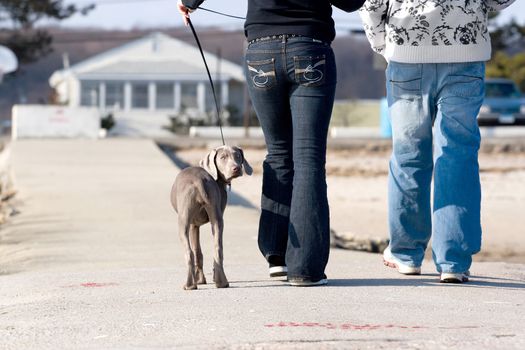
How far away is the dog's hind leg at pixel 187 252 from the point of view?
6223mm

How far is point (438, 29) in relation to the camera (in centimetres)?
683

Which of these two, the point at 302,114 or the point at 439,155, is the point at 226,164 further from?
the point at 439,155

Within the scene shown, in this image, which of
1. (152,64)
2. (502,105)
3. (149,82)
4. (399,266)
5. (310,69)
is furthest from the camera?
(152,64)

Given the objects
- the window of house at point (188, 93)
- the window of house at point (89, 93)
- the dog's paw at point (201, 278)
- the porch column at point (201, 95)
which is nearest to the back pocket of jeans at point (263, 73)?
the dog's paw at point (201, 278)

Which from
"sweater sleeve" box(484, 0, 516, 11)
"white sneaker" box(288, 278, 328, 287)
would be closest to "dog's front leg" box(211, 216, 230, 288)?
"white sneaker" box(288, 278, 328, 287)

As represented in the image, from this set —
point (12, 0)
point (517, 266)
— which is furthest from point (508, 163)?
point (12, 0)

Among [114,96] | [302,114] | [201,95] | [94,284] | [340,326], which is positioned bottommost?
[114,96]

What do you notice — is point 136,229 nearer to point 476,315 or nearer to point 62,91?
point 476,315

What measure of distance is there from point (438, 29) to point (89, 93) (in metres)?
58.5

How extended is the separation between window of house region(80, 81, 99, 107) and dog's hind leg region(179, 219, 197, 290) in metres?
58.1

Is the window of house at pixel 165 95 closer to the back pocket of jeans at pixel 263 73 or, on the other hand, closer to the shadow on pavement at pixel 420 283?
the shadow on pavement at pixel 420 283

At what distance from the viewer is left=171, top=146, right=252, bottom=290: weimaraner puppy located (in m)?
6.24

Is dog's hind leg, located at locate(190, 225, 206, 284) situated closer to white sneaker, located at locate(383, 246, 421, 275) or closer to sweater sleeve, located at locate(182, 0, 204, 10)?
sweater sleeve, located at locate(182, 0, 204, 10)

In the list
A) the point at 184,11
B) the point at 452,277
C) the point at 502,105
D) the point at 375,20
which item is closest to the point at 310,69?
the point at 184,11
